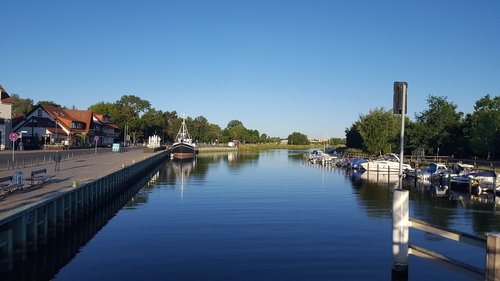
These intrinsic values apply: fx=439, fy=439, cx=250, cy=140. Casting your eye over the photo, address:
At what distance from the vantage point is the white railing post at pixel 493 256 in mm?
9562

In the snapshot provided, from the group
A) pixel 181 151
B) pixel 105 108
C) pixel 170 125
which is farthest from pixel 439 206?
pixel 170 125

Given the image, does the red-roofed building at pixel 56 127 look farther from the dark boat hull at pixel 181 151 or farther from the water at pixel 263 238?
the water at pixel 263 238

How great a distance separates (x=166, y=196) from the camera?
37.5 metres

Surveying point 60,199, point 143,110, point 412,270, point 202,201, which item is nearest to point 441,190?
point 202,201

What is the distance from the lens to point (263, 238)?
21156 mm

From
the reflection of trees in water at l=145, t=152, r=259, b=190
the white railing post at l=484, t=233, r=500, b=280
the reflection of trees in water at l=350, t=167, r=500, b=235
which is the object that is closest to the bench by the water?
the white railing post at l=484, t=233, r=500, b=280

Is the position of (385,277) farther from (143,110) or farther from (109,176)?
(143,110)

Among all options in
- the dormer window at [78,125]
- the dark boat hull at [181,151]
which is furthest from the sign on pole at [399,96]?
the dormer window at [78,125]

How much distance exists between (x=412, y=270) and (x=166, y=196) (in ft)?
82.9

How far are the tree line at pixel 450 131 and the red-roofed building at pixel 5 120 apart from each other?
221ft

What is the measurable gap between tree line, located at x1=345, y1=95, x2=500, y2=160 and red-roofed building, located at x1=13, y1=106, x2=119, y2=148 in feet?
210

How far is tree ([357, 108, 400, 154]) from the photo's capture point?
293 feet

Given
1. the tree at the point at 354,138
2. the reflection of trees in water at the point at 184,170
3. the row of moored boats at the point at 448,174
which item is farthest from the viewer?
the tree at the point at 354,138

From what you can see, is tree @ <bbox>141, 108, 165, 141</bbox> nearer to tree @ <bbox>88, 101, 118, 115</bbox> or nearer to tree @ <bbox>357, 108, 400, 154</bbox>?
tree @ <bbox>88, 101, 118, 115</bbox>
